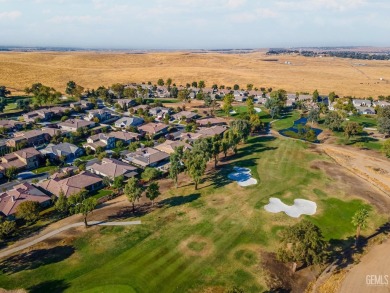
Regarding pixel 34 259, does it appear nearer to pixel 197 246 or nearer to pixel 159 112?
pixel 197 246

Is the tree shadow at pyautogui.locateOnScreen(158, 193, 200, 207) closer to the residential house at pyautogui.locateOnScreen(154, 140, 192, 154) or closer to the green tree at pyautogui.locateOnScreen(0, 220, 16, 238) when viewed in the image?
the residential house at pyautogui.locateOnScreen(154, 140, 192, 154)

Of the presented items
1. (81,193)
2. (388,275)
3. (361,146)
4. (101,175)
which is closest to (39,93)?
(101,175)

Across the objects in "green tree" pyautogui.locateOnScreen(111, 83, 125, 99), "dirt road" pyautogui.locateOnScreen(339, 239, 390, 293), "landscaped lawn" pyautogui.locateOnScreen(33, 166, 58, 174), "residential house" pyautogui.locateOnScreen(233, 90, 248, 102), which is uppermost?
"green tree" pyautogui.locateOnScreen(111, 83, 125, 99)

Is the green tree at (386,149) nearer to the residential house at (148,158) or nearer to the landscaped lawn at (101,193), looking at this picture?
the residential house at (148,158)

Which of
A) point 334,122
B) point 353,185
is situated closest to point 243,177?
point 353,185

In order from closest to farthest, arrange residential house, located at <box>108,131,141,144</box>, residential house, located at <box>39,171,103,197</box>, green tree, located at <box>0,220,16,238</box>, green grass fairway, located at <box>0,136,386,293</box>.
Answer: green grass fairway, located at <box>0,136,386,293</box> < green tree, located at <box>0,220,16,238</box> < residential house, located at <box>39,171,103,197</box> < residential house, located at <box>108,131,141,144</box>

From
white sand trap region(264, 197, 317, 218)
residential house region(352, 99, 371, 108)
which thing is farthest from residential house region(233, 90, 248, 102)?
white sand trap region(264, 197, 317, 218)
